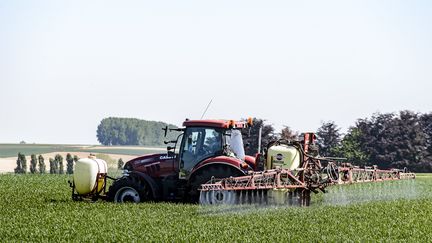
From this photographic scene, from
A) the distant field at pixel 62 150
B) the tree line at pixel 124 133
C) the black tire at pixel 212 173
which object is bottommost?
the black tire at pixel 212 173

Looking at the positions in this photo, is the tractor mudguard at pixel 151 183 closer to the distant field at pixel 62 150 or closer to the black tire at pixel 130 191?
the black tire at pixel 130 191

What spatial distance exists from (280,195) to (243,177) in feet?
5.95

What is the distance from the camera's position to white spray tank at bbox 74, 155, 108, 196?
22516 millimetres

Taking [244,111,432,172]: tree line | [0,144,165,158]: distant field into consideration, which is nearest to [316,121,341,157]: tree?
[244,111,432,172]: tree line

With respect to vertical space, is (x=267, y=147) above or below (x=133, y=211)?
above

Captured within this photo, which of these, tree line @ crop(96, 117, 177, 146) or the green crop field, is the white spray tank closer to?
the green crop field

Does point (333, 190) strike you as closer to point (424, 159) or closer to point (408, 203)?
point (408, 203)

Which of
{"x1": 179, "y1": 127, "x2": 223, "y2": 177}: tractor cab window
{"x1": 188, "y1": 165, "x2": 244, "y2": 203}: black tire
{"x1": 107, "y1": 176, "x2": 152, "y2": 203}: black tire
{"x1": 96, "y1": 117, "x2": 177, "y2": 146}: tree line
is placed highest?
{"x1": 96, "y1": 117, "x2": 177, "y2": 146}: tree line

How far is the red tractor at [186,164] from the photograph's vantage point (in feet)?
71.2

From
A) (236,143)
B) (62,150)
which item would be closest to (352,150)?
(236,143)

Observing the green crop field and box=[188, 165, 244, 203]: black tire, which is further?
box=[188, 165, 244, 203]: black tire

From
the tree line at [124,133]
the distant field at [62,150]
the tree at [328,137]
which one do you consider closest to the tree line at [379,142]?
the tree at [328,137]

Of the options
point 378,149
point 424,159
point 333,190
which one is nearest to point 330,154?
point 378,149

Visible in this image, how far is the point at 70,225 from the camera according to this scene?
16703 mm
